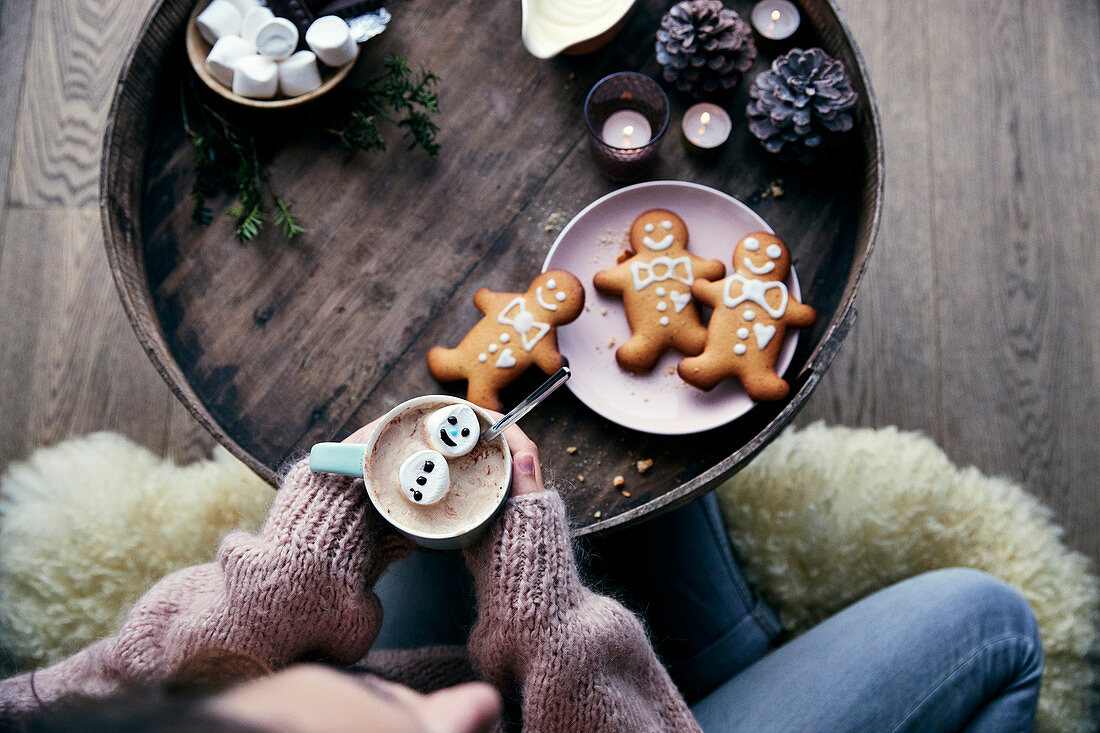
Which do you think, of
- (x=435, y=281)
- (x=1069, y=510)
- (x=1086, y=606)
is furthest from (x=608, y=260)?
(x=1069, y=510)

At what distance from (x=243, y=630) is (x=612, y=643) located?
407 millimetres

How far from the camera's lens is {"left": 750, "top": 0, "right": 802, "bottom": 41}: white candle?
109cm

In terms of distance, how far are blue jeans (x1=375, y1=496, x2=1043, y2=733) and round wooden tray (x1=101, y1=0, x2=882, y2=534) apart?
0.22m

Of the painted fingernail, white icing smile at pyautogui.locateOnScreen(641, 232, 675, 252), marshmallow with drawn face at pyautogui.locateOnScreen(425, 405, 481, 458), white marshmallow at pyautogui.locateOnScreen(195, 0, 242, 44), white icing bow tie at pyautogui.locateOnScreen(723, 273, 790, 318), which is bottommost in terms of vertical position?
the painted fingernail

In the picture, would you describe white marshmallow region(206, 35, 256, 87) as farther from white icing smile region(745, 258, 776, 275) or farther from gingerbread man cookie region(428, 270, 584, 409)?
white icing smile region(745, 258, 776, 275)

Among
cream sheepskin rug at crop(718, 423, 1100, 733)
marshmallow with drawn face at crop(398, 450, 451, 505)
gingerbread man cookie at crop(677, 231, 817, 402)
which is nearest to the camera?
marshmallow with drawn face at crop(398, 450, 451, 505)

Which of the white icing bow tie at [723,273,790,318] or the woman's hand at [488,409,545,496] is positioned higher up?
the white icing bow tie at [723,273,790,318]

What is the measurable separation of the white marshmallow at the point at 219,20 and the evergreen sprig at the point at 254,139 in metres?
0.08

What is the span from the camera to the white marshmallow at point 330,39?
1.02 metres

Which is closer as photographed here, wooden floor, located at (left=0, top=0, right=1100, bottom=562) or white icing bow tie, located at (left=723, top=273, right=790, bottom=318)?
white icing bow tie, located at (left=723, top=273, right=790, bottom=318)

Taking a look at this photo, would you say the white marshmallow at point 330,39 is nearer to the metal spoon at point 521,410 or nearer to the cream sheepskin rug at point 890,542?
the metal spoon at point 521,410

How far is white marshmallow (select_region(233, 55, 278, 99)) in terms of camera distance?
3.33 feet

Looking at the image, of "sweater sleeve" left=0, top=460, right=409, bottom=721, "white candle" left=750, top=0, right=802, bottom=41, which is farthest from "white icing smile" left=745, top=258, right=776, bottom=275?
"sweater sleeve" left=0, top=460, right=409, bottom=721

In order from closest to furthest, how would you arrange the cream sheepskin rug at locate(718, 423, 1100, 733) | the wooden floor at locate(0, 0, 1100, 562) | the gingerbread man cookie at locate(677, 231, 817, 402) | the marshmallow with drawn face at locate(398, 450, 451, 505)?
the marshmallow with drawn face at locate(398, 450, 451, 505) → the gingerbread man cookie at locate(677, 231, 817, 402) → the cream sheepskin rug at locate(718, 423, 1100, 733) → the wooden floor at locate(0, 0, 1100, 562)
